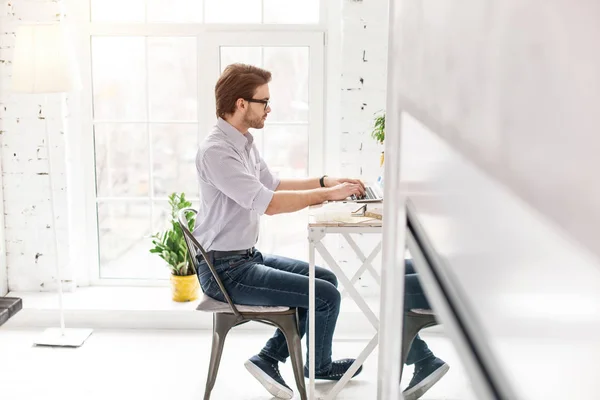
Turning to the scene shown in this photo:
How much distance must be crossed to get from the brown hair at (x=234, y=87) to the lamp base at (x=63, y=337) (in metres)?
1.54

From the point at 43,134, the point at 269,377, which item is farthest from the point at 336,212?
the point at 43,134

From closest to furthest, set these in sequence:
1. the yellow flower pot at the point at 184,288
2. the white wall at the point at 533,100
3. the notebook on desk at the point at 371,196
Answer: the white wall at the point at 533,100, the notebook on desk at the point at 371,196, the yellow flower pot at the point at 184,288

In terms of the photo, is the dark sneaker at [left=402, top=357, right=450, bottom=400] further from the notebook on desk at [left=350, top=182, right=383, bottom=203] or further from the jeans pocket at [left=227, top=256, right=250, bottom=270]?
the notebook on desk at [left=350, top=182, right=383, bottom=203]

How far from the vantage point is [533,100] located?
0.24 metres

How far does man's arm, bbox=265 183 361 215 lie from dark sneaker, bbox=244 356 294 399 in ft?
2.16

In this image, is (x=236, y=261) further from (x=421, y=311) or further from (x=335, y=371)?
(x=421, y=311)

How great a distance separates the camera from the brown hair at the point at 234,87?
2.90 metres

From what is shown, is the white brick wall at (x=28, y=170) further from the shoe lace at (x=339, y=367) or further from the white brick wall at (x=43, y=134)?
the shoe lace at (x=339, y=367)

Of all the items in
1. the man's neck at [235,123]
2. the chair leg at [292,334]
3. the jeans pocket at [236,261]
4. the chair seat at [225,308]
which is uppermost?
the man's neck at [235,123]

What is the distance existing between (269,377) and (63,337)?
1.32 meters

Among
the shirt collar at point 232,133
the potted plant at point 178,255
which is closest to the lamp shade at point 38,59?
the potted plant at point 178,255

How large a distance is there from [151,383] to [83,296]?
1.03 meters

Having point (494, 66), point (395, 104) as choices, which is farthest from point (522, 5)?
point (395, 104)

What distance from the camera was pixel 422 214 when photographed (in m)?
0.51
